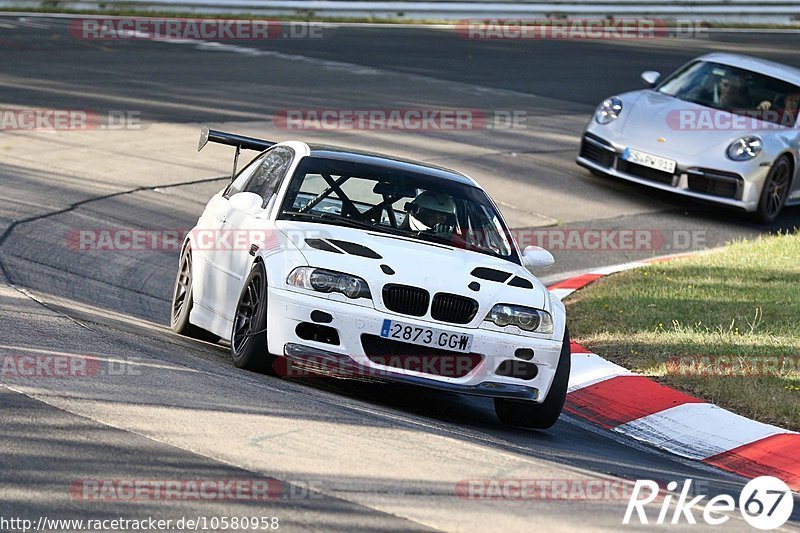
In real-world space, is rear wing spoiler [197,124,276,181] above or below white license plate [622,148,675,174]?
above

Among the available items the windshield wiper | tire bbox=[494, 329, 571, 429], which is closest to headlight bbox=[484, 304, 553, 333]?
tire bbox=[494, 329, 571, 429]

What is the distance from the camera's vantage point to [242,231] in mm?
7953

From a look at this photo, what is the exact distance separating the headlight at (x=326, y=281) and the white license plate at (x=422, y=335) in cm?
24

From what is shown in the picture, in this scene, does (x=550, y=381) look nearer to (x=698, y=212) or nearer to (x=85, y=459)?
(x=85, y=459)

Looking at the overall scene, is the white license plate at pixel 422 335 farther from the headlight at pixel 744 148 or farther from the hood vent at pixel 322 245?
the headlight at pixel 744 148

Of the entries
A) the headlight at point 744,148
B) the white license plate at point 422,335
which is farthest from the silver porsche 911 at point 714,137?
the white license plate at point 422,335

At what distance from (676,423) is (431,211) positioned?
6.18 feet

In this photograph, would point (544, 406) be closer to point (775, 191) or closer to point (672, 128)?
point (672, 128)

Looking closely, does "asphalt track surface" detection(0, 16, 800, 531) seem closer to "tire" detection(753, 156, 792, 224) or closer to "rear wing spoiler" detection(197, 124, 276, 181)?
"tire" detection(753, 156, 792, 224)

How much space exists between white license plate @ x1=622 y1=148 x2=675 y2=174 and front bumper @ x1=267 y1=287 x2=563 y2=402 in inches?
313

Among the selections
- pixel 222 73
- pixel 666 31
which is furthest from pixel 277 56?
pixel 666 31

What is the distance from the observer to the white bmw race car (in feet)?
22.3

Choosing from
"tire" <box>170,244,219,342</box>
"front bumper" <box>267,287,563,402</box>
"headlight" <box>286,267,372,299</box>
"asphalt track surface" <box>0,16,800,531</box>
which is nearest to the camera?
"asphalt track surface" <box>0,16,800,531</box>

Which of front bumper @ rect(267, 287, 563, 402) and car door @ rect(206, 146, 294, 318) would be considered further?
car door @ rect(206, 146, 294, 318)
